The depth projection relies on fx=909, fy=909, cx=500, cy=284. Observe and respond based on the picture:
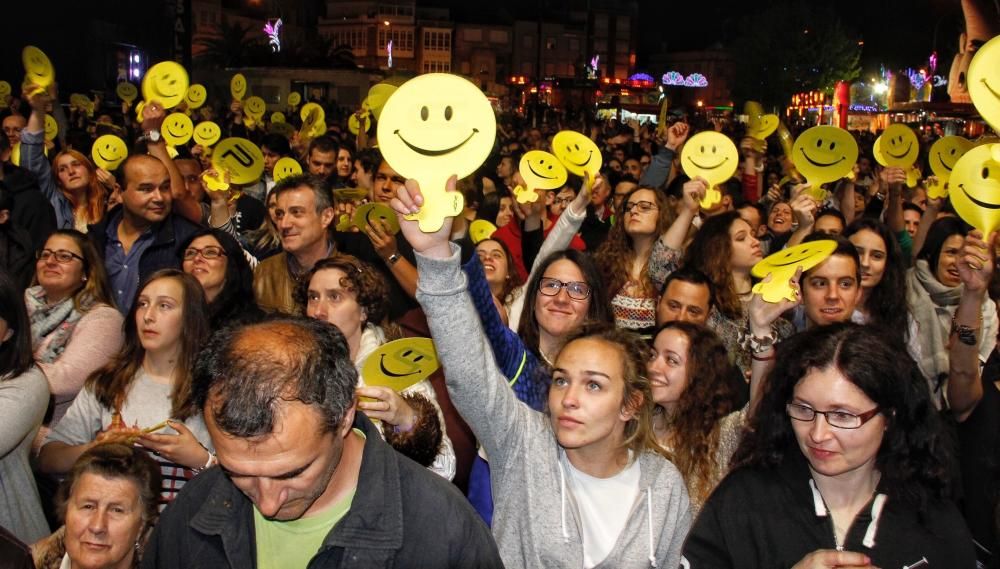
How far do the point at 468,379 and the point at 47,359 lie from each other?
8.89 feet

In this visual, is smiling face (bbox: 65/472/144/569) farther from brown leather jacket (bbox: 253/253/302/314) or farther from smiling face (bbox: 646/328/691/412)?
smiling face (bbox: 646/328/691/412)

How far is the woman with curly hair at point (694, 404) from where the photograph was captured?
329 centimetres

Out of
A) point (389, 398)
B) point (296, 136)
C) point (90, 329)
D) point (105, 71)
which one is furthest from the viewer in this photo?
point (105, 71)

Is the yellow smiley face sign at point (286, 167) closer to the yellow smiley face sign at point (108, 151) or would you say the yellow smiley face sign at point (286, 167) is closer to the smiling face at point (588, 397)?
the yellow smiley face sign at point (108, 151)

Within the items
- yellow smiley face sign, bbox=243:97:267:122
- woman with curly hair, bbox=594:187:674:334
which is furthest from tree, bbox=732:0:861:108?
woman with curly hair, bbox=594:187:674:334

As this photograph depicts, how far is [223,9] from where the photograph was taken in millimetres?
71375

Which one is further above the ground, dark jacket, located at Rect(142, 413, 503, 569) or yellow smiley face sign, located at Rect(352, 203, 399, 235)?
yellow smiley face sign, located at Rect(352, 203, 399, 235)

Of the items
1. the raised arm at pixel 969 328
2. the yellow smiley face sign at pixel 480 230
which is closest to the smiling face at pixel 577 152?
the yellow smiley face sign at pixel 480 230

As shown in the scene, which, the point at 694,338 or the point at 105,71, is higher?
the point at 105,71

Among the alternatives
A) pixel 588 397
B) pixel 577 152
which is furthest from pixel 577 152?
pixel 588 397

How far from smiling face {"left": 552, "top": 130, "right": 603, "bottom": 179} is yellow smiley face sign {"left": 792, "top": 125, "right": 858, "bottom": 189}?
137 centimetres

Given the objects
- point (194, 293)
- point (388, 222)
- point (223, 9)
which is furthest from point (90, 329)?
point (223, 9)

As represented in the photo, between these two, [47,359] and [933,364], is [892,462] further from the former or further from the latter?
[47,359]

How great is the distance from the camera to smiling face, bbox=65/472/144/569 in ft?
9.67
